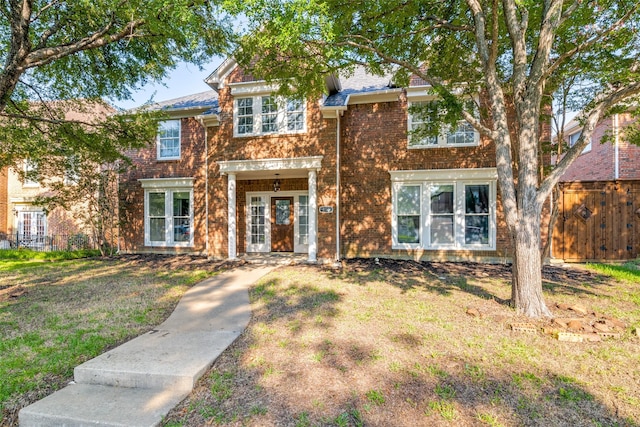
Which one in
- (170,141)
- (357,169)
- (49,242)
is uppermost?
(170,141)

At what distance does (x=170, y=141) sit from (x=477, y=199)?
12071 millimetres

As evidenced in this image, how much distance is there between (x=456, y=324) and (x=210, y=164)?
31.2 feet

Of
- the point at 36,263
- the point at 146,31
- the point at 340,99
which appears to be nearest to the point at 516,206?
the point at 340,99

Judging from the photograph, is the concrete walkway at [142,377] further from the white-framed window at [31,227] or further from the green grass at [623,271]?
the white-framed window at [31,227]

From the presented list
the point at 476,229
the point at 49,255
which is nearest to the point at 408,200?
the point at 476,229

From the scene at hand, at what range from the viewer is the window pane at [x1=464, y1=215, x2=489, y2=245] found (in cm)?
1011

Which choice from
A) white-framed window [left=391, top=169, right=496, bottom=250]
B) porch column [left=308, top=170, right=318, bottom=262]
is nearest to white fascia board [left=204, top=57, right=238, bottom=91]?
porch column [left=308, top=170, right=318, bottom=262]

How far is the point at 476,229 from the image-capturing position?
400 inches

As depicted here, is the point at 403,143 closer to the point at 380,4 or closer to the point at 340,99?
the point at 340,99

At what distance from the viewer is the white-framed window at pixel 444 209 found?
10047mm

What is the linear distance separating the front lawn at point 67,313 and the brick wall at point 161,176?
252 centimetres

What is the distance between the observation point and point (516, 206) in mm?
4867

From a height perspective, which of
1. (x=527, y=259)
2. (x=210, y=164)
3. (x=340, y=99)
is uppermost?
(x=340, y=99)

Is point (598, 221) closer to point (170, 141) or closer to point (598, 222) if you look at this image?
point (598, 222)
